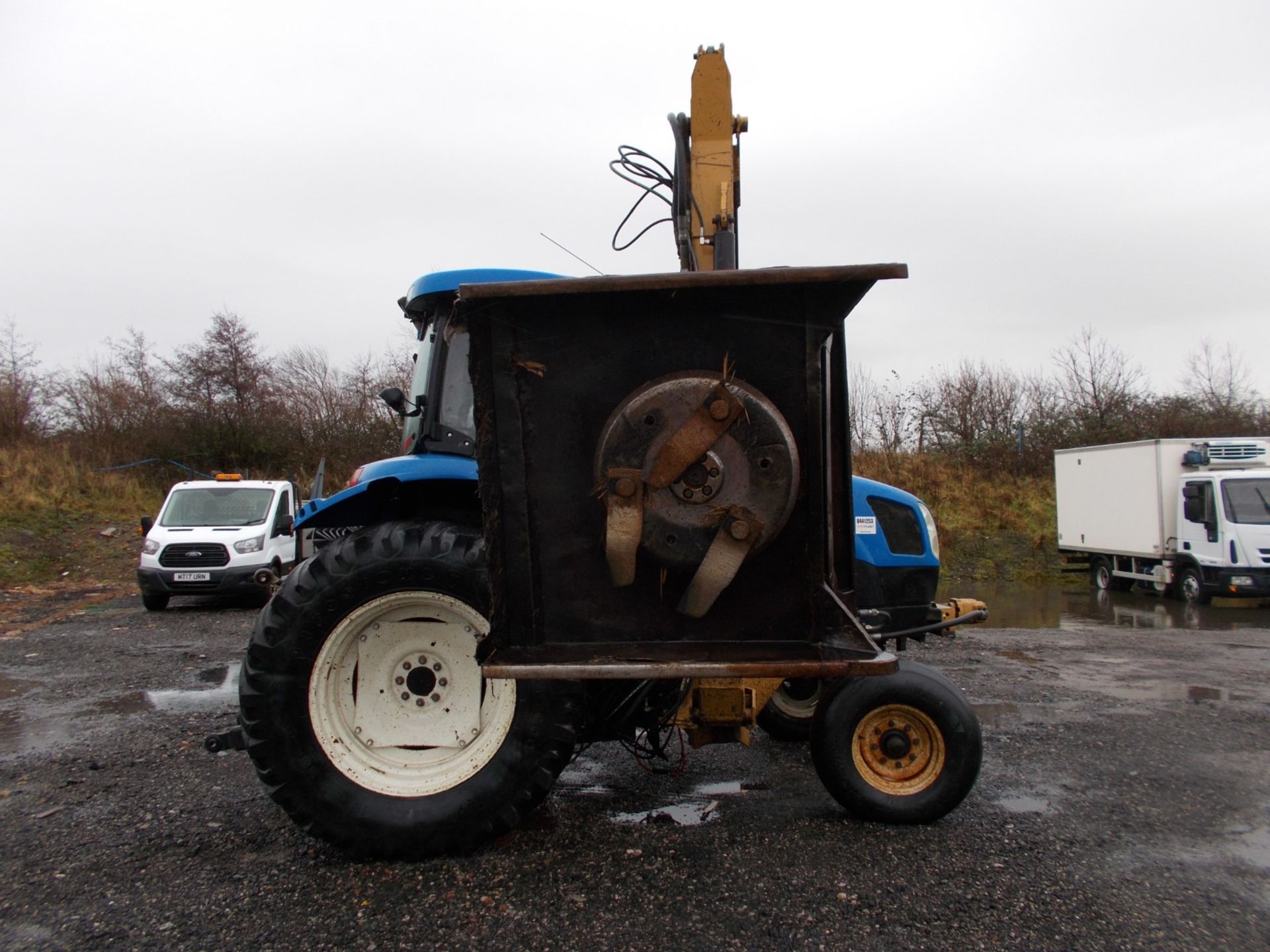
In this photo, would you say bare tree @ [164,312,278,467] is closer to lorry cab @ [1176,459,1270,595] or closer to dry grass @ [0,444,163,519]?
dry grass @ [0,444,163,519]

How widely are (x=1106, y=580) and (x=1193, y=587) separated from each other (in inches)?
92.0

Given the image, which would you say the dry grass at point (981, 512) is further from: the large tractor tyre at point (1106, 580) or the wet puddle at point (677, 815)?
the wet puddle at point (677, 815)

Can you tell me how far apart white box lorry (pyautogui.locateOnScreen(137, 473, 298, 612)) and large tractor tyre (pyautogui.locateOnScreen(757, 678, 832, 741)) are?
27.0 feet

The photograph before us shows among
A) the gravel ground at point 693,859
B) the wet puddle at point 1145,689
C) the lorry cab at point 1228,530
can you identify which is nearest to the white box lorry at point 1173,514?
the lorry cab at point 1228,530

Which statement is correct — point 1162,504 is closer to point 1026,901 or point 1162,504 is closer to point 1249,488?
point 1249,488

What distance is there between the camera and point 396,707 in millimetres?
3602

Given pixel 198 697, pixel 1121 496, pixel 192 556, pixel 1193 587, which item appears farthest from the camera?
pixel 1121 496

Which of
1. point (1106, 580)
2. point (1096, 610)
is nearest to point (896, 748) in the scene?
point (1096, 610)

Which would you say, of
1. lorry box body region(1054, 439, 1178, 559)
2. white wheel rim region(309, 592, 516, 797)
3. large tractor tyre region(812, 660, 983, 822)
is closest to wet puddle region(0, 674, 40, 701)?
white wheel rim region(309, 592, 516, 797)

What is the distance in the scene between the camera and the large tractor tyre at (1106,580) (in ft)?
53.3

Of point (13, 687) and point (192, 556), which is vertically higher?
point (192, 556)

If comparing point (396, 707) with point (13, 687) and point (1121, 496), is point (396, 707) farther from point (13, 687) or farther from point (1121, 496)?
point (1121, 496)

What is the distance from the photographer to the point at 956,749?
3713mm

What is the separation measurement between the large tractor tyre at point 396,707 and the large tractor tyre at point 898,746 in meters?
1.13
